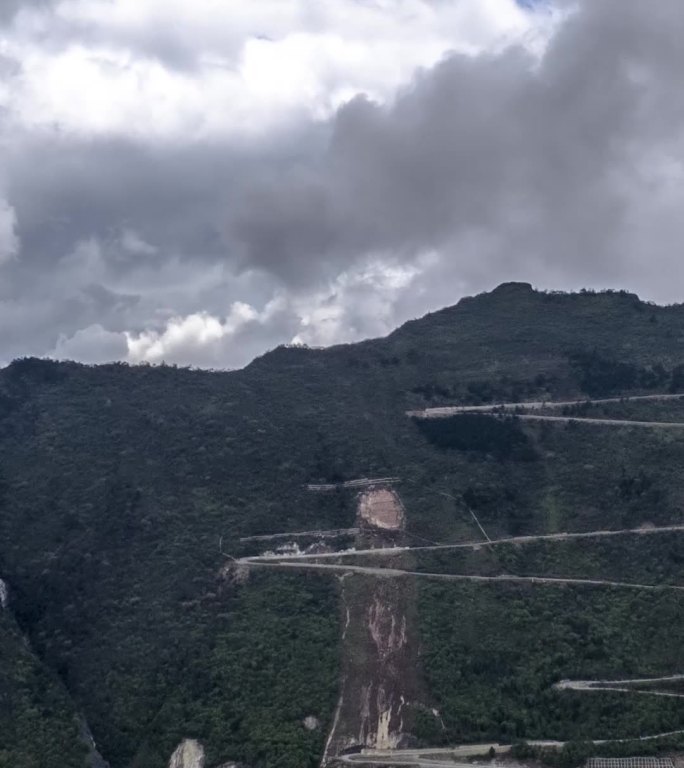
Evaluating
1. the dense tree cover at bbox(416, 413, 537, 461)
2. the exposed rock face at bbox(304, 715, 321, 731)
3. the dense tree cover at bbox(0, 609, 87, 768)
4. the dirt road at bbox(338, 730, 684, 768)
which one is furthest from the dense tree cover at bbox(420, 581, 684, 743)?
the dense tree cover at bbox(0, 609, 87, 768)

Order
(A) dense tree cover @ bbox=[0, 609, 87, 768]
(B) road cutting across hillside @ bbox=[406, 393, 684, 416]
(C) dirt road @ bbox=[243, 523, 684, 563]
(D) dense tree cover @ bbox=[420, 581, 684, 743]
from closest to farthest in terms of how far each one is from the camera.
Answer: (A) dense tree cover @ bbox=[0, 609, 87, 768]
(D) dense tree cover @ bbox=[420, 581, 684, 743]
(C) dirt road @ bbox=[243, 523, 684, 563]
(B) road cutting across hillside @ bbox=[406, 393, 684, 416]

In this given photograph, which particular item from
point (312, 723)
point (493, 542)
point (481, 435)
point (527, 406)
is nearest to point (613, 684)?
point (493, 542)

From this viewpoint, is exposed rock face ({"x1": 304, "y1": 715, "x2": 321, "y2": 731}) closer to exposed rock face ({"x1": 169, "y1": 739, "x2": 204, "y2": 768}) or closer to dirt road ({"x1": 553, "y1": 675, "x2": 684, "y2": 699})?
exposed rock face ({"x1": 169, "y1": 739, "x2": 204, "y2": 768})

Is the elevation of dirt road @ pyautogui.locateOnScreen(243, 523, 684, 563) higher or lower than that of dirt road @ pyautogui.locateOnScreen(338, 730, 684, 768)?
higher

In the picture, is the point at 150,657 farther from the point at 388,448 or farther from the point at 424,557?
the point at 388,448

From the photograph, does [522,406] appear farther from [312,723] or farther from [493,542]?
[312,723]

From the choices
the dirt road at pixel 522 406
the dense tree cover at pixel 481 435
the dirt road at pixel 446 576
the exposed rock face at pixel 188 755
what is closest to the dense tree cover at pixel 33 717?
the exposed rock face at pixel 188 755
